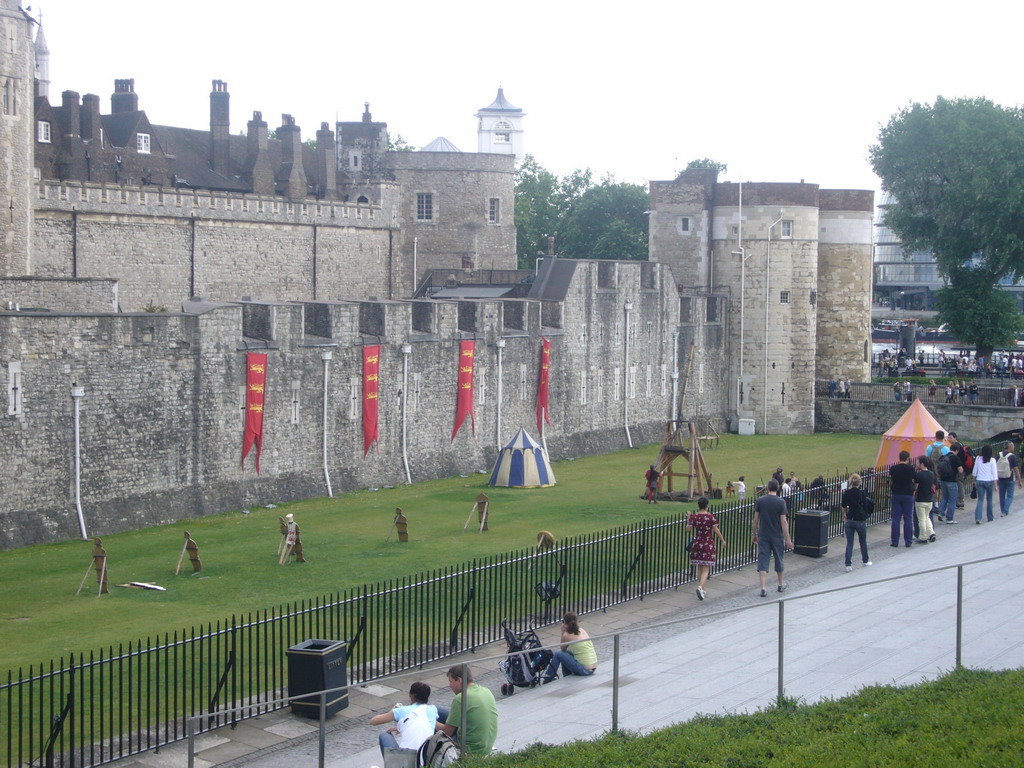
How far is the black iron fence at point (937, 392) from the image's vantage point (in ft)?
161

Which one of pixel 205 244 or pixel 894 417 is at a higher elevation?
pixel 205 244

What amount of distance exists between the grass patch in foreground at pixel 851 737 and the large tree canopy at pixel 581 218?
3065 inches

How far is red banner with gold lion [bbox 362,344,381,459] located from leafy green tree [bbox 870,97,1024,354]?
117 ft

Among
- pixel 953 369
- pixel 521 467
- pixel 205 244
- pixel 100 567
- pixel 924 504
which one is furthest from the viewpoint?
pixel 953 369

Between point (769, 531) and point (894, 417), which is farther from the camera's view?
point (894, 417)

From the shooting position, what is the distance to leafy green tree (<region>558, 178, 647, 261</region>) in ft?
291

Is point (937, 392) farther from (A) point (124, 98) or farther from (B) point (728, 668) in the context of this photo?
(B) point (728, 668)

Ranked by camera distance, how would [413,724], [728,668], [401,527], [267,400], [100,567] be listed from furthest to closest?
[267,400] < [401,527] < [100,567] < [728,668] < [413,724]

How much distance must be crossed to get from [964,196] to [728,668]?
51.9m

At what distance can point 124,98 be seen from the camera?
60625 mm

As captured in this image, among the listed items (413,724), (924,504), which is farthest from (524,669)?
(924,504)

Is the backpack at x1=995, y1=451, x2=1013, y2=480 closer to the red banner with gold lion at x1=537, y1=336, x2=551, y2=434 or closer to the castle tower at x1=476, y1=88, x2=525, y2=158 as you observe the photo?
the red banner with gold lion at x1=537, y1=336, x2=551, y2=434

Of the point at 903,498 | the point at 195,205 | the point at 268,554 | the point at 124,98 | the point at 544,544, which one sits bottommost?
the point at 268,554

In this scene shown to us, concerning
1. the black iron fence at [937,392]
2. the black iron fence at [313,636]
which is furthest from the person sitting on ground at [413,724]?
the black iron fence at [937,392]
